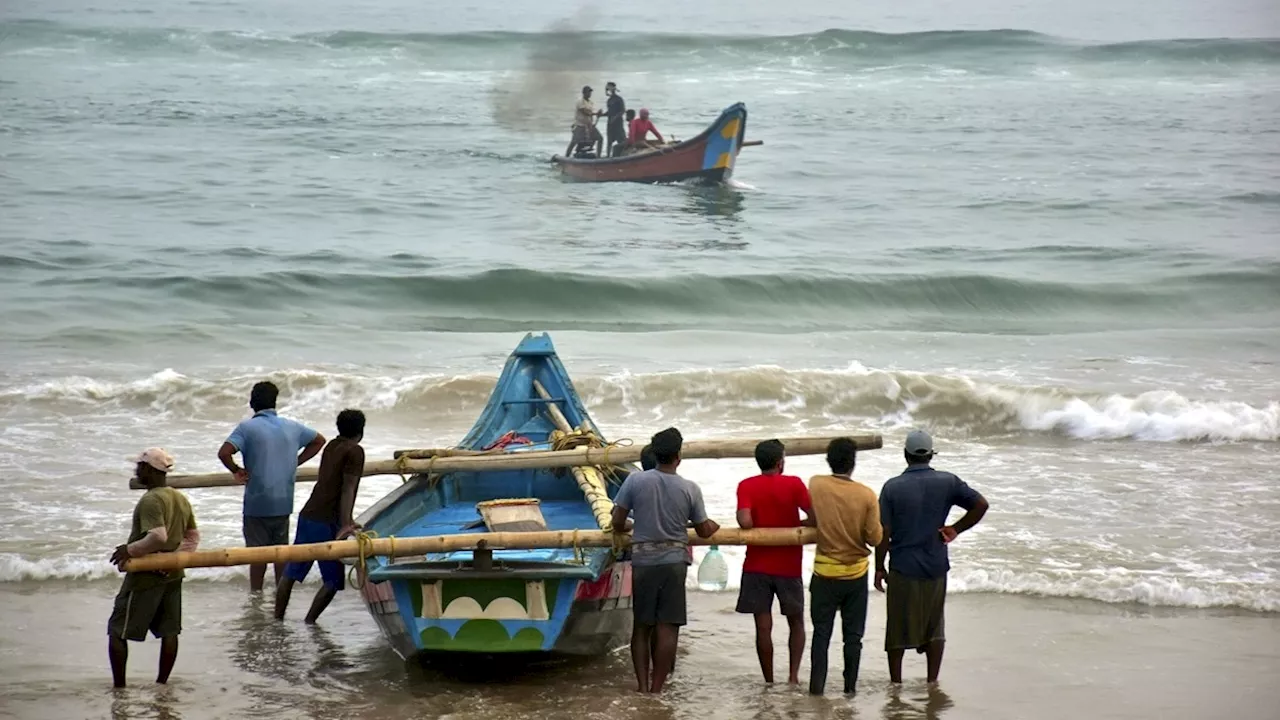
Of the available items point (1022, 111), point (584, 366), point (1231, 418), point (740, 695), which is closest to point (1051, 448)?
point (1231, 418)

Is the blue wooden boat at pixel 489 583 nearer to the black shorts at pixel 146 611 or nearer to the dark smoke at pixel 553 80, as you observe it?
the black shorts at pixel 146 611

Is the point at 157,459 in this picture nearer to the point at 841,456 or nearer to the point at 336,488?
the point at 336,488

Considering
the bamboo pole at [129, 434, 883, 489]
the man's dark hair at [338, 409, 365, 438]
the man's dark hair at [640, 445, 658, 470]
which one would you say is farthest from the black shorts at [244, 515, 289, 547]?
the man's dark hair at [640, 445, 658, 470]

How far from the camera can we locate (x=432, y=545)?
244 inches

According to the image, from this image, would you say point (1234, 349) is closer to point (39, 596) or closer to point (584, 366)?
point (584, 366)

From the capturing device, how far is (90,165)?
28609mm

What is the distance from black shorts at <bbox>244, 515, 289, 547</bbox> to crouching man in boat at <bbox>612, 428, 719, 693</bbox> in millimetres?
2068

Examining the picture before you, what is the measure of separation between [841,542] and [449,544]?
1644mm

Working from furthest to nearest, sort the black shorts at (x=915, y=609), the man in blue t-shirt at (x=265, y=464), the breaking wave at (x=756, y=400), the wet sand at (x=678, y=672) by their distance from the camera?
1. the breaking wave at (x=756, y=400)
2. the man in blue t-shirt at (x=265, y=464)
3. the wet sand at (x=678, y=672)
4. the black shorts at (x=915, y=609)

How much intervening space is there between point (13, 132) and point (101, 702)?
2854 centimetres

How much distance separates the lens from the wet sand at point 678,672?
6.38m

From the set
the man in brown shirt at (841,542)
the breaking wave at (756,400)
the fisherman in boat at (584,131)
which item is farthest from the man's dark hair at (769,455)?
the fisherman in boat at (584,131)

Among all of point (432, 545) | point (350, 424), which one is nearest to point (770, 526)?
point (432, 545)

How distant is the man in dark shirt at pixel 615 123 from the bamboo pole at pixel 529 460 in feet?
58.6
